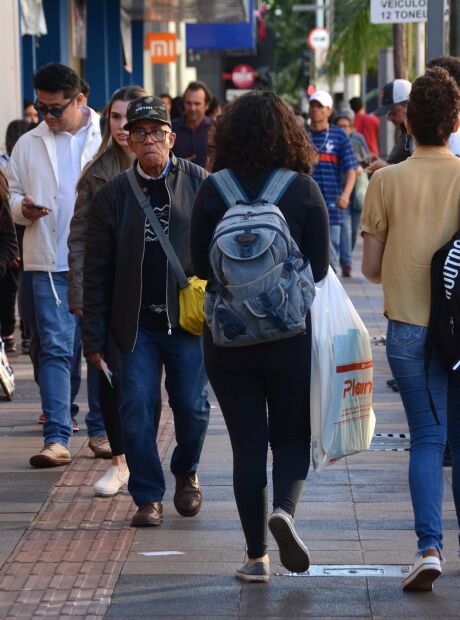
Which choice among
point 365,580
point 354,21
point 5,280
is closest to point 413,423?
point 365,580

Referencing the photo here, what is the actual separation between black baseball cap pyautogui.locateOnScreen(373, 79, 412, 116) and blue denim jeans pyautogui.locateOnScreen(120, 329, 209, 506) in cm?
388

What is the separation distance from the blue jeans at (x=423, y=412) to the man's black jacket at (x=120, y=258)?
1158 millimetres

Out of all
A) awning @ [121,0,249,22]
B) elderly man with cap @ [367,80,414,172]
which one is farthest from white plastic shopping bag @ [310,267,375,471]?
awning @ [121,0,249,22]

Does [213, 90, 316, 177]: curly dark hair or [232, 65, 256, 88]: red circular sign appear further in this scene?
[232, 65, 256, 88]: red circular sign

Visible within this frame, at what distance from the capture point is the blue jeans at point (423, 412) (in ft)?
17.0

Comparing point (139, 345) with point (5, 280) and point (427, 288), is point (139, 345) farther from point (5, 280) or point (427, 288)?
point (5, 280)

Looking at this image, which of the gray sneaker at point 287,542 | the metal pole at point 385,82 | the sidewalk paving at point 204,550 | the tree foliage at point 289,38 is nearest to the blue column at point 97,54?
the metal pole at point 385,82

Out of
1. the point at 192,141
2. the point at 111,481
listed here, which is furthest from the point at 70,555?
the point at 192,141

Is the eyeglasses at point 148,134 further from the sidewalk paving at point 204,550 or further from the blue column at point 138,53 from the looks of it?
the blue column at point 138,53

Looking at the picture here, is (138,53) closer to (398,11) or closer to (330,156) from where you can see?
(330,156)

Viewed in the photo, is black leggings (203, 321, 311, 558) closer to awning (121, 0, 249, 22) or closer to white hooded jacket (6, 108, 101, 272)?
white hooded jacket (6, 108, 101, 272)

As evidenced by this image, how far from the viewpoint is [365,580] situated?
5316mm

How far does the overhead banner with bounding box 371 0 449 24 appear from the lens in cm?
1243

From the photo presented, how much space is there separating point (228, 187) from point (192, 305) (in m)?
0.95
